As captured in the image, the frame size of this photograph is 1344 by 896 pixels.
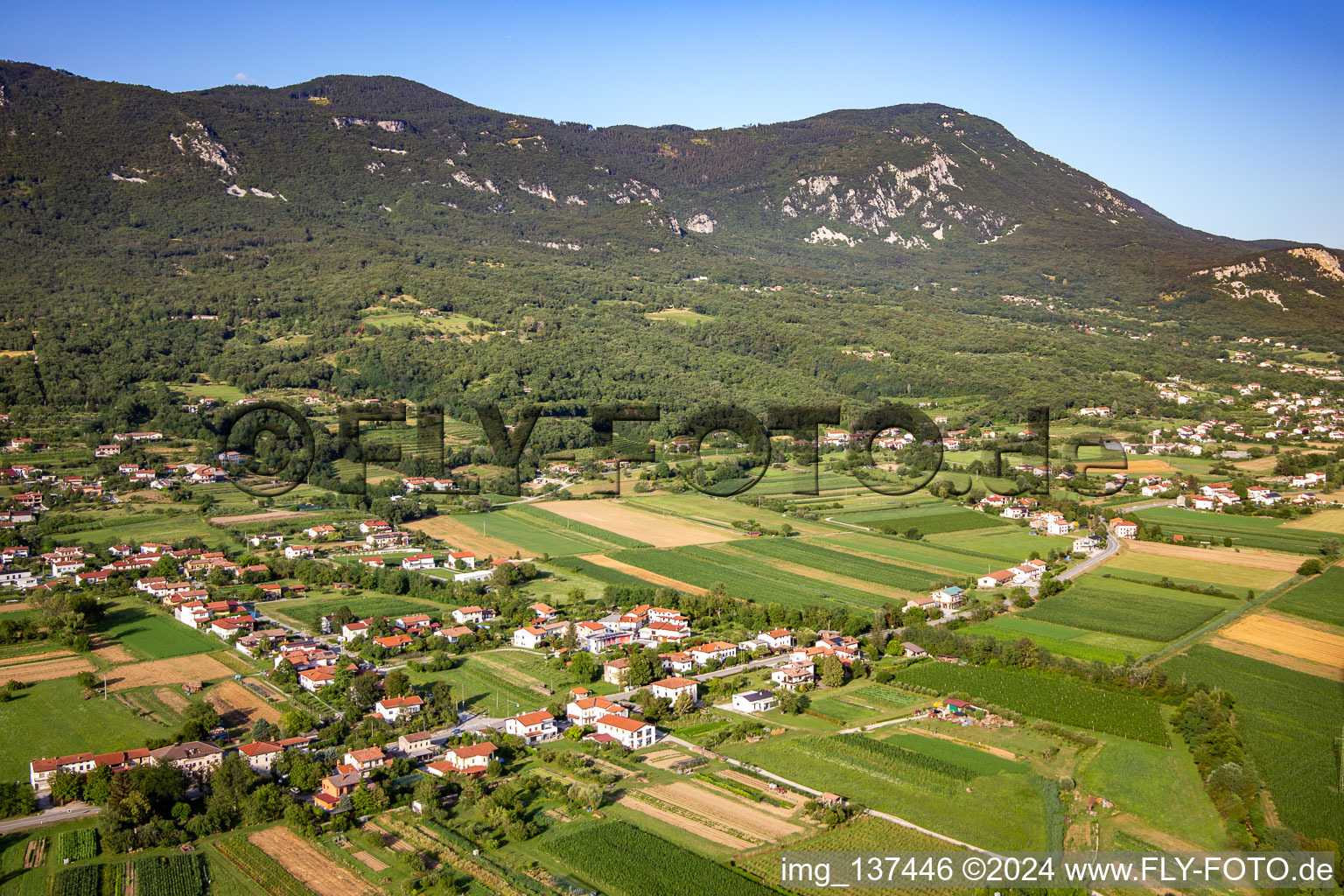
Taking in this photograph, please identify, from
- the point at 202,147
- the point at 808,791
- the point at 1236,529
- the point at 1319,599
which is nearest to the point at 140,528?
the point at 808,791

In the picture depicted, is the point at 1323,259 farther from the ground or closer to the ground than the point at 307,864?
farther from the ground

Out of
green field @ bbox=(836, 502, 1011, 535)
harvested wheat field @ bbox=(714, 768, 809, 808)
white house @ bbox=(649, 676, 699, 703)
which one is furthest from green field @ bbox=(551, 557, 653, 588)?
harvested wheat field @ bbox=(714, 768, 809, 808)

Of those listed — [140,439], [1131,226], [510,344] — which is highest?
[1131,226]

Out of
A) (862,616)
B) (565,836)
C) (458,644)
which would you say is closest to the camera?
(565,836)

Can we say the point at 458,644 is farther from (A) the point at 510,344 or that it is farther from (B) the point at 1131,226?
(B) the point at 1131,226

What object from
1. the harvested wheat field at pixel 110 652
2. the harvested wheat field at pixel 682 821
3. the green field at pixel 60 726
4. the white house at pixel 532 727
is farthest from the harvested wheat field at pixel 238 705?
the harvested wheat field at pixel 682 821

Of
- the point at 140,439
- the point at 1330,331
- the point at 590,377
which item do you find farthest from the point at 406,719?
the point at 1330,331

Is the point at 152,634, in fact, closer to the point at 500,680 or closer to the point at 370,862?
the point at 500,680

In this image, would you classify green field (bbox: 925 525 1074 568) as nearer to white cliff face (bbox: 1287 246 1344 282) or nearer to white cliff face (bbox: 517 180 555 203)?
white cliff face (bbox: 1287 246 1344 282)
